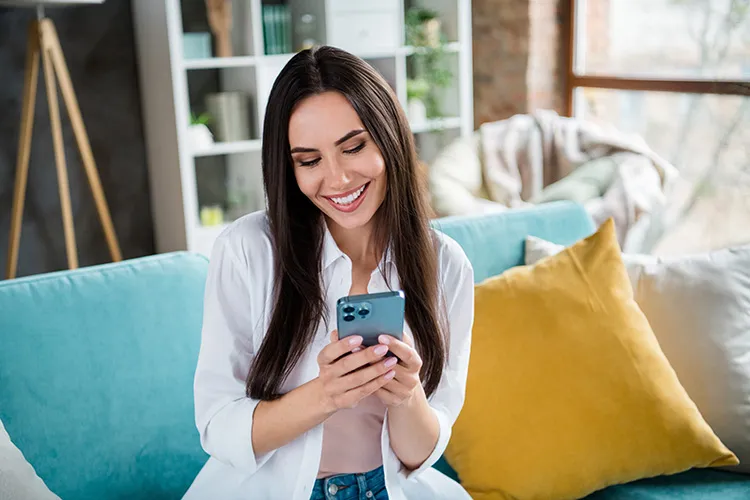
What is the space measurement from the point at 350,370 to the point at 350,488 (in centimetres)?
28

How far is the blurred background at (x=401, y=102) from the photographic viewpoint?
3.51 m

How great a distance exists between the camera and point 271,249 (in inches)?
49.7

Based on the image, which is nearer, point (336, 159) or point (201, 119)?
point (336, 159)

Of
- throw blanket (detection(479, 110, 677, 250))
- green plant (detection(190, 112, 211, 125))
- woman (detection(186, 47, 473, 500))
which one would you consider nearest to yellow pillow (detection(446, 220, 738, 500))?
woman (detection(186, 47, 473, 500))

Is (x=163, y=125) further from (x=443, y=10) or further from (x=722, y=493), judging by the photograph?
(x=722, y=493)

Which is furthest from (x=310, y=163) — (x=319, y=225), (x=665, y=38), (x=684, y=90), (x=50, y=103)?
(x=665, y=38)

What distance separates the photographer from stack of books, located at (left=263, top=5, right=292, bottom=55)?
371cm

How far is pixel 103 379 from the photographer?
4.62 ft

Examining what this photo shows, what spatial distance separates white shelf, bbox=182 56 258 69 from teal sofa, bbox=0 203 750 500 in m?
2.10

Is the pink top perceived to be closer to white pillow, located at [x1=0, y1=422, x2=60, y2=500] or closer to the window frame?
white pillow, located at [x1=0, y1=422, x2=60, y2=500]

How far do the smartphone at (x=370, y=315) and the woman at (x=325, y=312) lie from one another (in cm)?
3

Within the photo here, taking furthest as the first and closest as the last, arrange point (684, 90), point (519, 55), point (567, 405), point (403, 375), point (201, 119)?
point (519, 55)
point (684, 90)
point (201, 119)
point (567, 405)
point (403, 375)

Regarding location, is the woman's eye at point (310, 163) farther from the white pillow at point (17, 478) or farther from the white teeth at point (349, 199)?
the white pillow at point (17, 478)

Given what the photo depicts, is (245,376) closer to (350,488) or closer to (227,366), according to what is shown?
(227,366)
